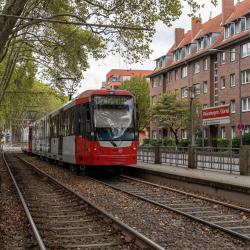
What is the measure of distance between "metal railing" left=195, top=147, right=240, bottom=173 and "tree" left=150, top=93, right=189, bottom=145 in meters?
36.3

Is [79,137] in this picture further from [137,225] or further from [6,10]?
[137,225]

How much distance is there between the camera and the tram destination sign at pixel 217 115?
22.5 meters

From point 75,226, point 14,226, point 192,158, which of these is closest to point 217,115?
point 192,158

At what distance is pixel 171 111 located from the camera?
6059 cm

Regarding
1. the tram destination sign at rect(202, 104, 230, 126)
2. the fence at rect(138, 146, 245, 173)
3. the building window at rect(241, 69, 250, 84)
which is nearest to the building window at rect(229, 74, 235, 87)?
the building window at rect(241, 69, 250, 84)

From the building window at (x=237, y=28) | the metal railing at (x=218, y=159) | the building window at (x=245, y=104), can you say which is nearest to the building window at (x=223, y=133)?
the building window at (x=245, y=104)

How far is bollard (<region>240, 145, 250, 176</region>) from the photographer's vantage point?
64.6 ft

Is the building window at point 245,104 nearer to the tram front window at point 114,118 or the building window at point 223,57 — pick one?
the building window at point 223,57

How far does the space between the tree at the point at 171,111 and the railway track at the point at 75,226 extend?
147 feet

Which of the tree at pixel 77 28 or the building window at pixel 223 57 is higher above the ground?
the building window at pixel 223 57

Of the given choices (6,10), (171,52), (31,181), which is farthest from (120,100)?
(171,52)

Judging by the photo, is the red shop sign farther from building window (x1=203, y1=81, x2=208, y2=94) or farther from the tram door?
building window (x1=203, y1=81, x2=208, y2=94)

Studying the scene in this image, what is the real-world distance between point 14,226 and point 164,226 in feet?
9.65

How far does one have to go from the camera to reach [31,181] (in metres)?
21.8
